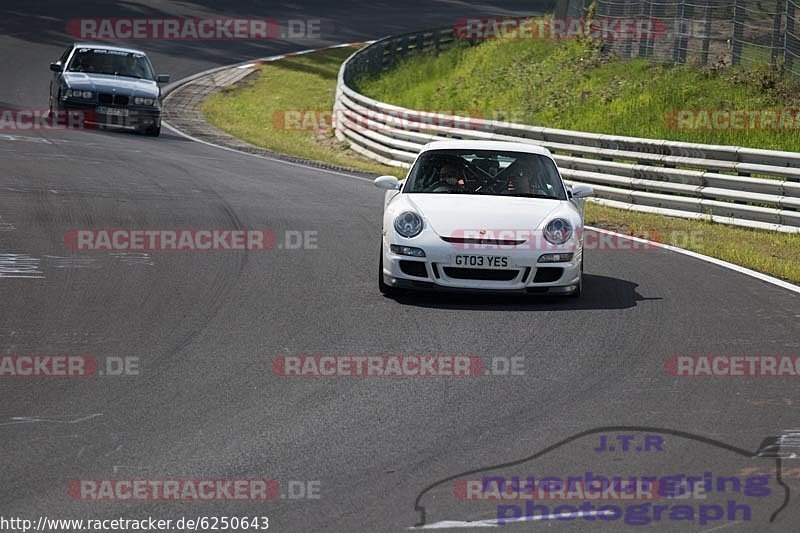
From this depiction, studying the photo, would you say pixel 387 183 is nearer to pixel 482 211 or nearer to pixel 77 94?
pixel 482 211

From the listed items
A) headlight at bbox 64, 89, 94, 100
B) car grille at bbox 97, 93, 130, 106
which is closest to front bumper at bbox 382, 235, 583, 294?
car grille at bbox 97, 93, 130, 106

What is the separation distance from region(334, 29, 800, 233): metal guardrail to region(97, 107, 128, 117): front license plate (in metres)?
5.11

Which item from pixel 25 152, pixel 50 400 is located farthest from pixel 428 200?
pixel 25 152

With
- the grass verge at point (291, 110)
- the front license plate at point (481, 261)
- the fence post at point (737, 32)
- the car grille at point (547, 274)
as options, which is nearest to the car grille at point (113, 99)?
the grass verge at point (291, 110)

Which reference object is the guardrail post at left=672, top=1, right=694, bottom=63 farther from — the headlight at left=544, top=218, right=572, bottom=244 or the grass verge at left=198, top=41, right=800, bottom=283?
the headlight at left=544, top=218, right=572, bottom=244

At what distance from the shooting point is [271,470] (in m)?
5.99

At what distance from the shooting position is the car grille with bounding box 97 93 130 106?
24.6 m

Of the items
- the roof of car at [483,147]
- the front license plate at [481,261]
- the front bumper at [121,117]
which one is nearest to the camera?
the front license plate at [481,261]

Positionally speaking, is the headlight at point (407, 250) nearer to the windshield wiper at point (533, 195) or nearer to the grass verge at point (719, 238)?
the windshield wiper at point (533, 195)

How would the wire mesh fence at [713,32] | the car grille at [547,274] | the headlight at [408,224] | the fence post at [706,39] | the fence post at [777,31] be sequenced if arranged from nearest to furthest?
1. the car grille at [547,274]
2. the headlight at [408,224]
3. the fence post at [777,31]
4. the wire mesh fence at [713,32]
5. the fence post at [706,39]

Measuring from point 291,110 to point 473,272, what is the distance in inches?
928

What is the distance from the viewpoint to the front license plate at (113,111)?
24.8 metres

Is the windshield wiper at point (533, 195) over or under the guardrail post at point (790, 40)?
under

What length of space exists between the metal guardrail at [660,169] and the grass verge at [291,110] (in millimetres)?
1071
